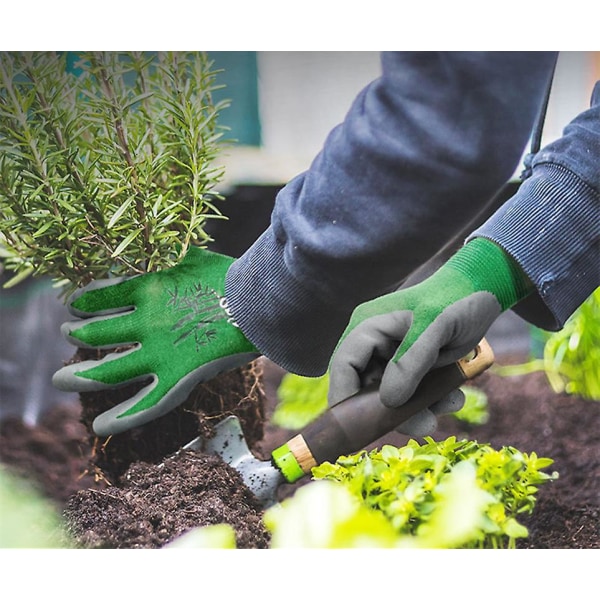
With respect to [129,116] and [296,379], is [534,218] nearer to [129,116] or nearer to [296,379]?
[296,379]

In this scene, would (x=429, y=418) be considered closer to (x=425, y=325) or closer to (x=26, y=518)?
(x=425, y=325)

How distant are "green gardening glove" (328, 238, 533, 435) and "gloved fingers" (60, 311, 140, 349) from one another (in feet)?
0.91

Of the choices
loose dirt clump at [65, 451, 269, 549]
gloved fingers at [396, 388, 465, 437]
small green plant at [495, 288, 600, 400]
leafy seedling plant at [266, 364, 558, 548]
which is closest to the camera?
leafy seedling plant at [266, 364, 558, 548]

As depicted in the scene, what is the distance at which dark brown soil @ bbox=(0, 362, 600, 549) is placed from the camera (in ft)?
2.89

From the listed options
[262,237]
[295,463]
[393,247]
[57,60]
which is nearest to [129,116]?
[57,60]

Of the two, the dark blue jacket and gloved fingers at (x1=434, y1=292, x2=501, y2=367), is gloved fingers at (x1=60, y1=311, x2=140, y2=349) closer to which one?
the dark blue jacket

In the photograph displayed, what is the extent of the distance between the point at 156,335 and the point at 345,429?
283 millimetres

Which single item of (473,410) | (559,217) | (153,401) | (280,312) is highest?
(559,217)

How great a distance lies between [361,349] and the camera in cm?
96

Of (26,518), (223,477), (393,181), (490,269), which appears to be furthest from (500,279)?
(26,518)

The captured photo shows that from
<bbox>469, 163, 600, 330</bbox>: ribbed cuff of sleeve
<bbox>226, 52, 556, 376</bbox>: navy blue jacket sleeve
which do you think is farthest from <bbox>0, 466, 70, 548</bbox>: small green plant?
<bbox>469, 163, 600, 330</bbox>: ribbed cuff of sleeve

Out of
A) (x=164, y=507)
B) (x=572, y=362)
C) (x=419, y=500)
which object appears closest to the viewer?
(x=419, y=500)

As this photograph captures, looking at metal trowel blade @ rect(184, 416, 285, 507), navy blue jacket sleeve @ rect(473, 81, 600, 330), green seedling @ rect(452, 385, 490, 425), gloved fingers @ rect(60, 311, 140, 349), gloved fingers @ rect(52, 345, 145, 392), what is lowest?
green seedling @ rect(452, 385, 490, 425)

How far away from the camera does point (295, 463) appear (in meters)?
0.96
